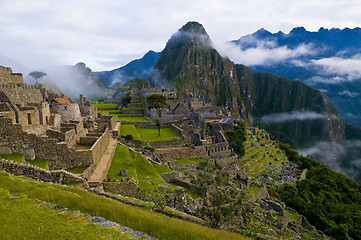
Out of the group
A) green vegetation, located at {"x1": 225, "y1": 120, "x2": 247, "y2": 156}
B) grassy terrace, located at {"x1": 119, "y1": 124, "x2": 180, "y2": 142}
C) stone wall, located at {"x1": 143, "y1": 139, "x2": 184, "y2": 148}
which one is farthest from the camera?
green vegetation, located at {"x1": 225, "y1": 120, "x2": 247, "y2": 156}

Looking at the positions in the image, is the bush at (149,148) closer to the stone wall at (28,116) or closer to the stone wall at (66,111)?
the stone wall at (66,111)

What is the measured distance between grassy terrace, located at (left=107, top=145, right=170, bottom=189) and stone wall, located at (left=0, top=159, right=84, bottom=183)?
500 centimetres

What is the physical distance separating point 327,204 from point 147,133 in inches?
1487

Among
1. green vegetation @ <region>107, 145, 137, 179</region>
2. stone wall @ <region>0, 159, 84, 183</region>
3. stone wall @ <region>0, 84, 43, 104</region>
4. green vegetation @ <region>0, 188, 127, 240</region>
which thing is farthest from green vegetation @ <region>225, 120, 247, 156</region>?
green vegetation @ <region>0, 188, 127, 240</region>

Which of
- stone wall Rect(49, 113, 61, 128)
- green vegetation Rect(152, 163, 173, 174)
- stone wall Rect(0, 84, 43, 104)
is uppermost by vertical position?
stone wall Rect(0, 84, 43, 104)

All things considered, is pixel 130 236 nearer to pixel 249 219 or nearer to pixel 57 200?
pixel 57 200

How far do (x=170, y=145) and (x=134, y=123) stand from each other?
54.4ft

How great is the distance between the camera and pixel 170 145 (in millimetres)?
43031

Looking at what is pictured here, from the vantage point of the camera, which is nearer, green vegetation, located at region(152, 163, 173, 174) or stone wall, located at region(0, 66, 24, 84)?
stone wall, located at region(0, 66, 24, 84)

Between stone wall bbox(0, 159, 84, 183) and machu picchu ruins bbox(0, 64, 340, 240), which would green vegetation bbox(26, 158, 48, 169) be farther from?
stone wall bbox(0, 159, 84, 183)

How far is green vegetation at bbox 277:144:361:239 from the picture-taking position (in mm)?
39750

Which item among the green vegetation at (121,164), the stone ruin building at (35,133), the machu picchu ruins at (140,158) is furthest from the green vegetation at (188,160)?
the stone ruin building at (35,133)

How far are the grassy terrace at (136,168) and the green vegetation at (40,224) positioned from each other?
11349mm

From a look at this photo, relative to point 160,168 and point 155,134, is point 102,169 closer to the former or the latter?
point 160,168
